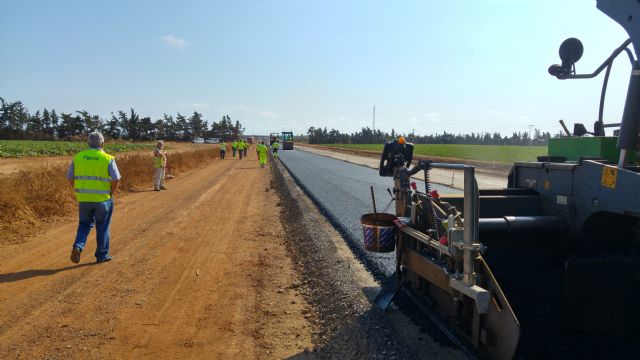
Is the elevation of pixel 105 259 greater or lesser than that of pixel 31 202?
lesser

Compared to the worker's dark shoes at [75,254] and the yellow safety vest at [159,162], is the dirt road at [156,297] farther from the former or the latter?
the yellow safety vest at [159,162]

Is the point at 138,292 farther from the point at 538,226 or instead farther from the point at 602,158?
the point at 602,158

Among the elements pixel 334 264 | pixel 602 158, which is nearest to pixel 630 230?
pixel 602 158

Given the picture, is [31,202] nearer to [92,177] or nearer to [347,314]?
[92,177]

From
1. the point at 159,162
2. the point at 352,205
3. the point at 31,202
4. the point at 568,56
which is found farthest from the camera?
the point at 159,162

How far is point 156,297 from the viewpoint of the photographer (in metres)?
4.99

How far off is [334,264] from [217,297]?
1838 mm

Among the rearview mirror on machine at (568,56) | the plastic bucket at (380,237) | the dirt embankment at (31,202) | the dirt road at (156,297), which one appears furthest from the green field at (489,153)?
the rearview mirror on machine at (568,56)

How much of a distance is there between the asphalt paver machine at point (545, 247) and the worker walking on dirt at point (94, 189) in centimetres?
393

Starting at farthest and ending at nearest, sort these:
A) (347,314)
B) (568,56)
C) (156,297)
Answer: (156,297) → (347,314) → (568,56)

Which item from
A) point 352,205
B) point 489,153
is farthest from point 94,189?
point 489,153

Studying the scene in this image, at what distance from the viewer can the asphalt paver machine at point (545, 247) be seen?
2.86 metres

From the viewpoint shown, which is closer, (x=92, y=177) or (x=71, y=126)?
(x=92, y=177)

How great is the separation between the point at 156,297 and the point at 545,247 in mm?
4041
